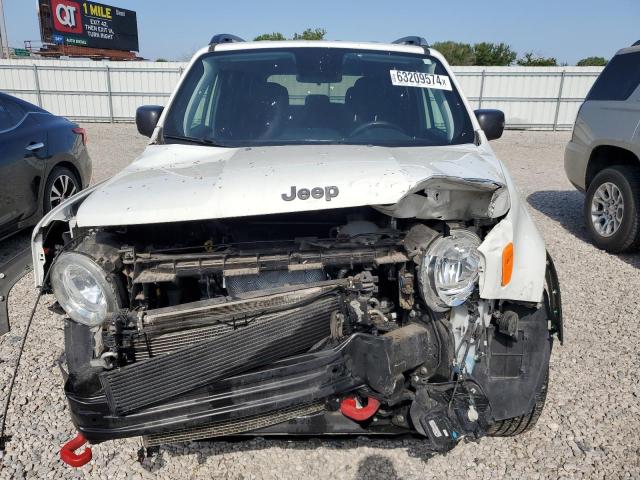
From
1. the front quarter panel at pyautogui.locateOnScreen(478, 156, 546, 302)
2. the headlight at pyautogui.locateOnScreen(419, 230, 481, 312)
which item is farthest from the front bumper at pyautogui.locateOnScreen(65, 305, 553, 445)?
the front quarter panel at pyautogui.locateOnScreen(478, 156, 546, 302)

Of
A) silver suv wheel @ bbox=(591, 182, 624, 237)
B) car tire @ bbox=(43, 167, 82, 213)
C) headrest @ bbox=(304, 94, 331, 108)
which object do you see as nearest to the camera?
headrest @ bbox=(304, 94, 331, 108)

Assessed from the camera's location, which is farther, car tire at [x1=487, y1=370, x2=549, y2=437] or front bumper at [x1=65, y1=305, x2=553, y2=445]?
car tire at [x1=487, y1=370, x2=549, y2=437]

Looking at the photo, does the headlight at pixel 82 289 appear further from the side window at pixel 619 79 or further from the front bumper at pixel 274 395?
the side window at pixel 619 79

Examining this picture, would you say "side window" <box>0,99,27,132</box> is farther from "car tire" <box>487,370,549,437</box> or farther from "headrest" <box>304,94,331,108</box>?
"car tire" <box>487,370,549,437</box>

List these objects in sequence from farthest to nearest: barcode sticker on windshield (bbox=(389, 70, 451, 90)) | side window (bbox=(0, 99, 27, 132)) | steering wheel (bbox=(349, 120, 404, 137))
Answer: side window (bbox=(0, 99, 27, 132))
barcode sticker on windshield (bbox=(389, 70, 451, 90))
steering wheel (bbox=(349, 120, 404, 137))

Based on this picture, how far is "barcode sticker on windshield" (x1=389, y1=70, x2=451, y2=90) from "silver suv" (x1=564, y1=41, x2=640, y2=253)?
9.53 feet

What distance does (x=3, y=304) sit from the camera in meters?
4.20

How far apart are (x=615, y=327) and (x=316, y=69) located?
2.95 m

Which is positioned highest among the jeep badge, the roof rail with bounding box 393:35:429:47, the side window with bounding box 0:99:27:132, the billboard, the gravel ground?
the billboard

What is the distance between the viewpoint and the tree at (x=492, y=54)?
39.2 metres

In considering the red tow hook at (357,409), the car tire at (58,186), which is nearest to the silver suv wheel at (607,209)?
the red tow hook at (357,409)

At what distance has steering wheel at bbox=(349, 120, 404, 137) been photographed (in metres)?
3.07

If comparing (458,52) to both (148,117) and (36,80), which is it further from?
(148,117)

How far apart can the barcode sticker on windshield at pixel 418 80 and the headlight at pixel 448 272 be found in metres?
1.64
